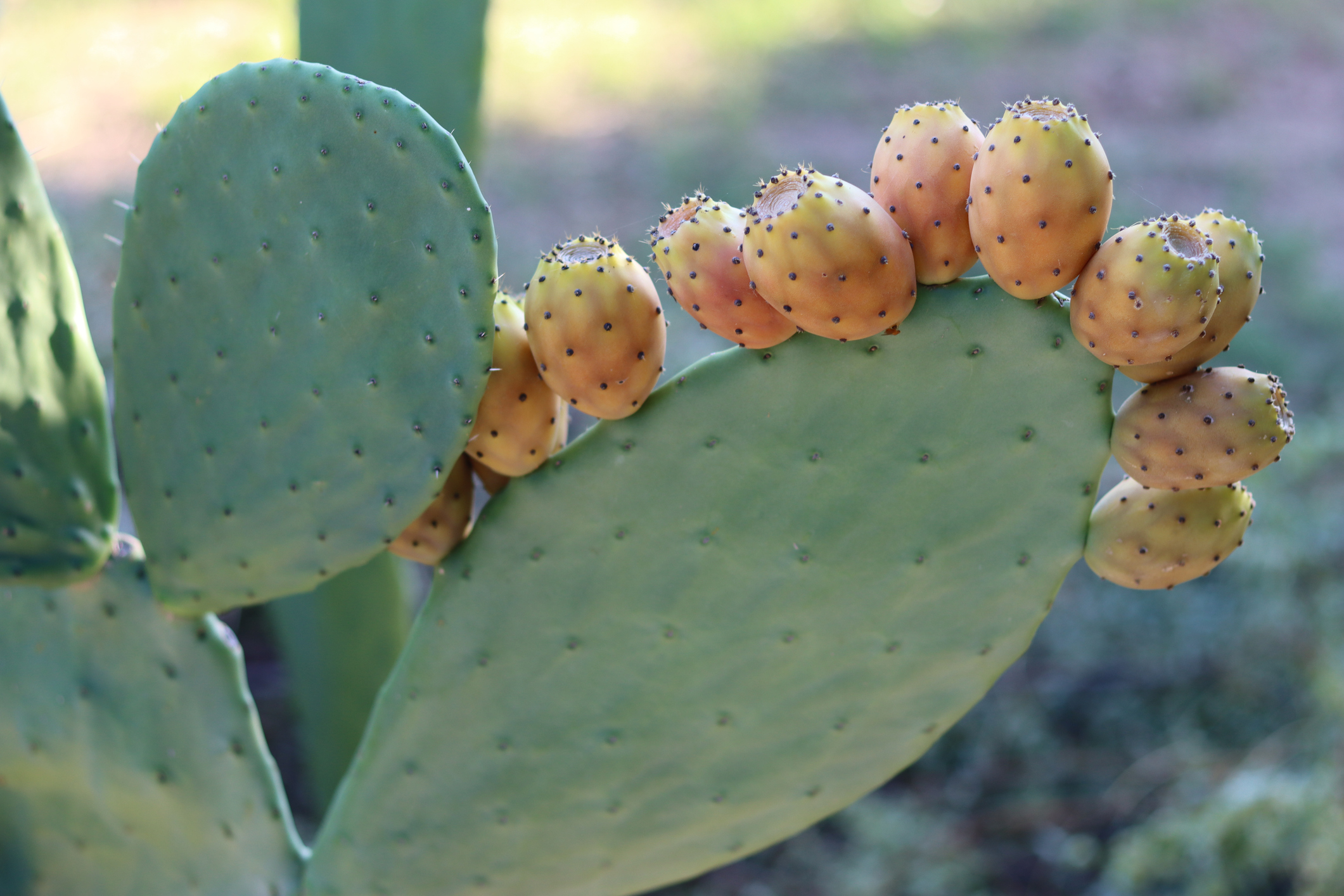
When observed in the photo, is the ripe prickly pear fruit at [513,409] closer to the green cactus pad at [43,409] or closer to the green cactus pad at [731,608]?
the green cactus pad at [731,608]

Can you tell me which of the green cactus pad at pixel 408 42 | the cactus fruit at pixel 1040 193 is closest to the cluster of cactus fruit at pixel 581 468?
the cactus fruit at pixel 1040 193

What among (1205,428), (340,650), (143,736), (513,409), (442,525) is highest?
(1205,428)

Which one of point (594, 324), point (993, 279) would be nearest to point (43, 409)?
point (594, 324)

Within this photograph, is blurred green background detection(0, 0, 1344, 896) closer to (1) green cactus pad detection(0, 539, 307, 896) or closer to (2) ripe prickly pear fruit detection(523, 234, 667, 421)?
(2) ripe prickly pear fruit detection(523, 234, 667, 421)

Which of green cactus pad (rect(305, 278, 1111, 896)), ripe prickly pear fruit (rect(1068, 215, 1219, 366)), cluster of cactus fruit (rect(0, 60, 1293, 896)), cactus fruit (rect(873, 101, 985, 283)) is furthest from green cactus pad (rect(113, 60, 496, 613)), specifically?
ripe prickly pear fruit (rect(1068, 215, 1219, 366))

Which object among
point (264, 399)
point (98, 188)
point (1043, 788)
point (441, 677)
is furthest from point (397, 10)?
point (98, 188)

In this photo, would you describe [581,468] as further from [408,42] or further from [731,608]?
[408,42]

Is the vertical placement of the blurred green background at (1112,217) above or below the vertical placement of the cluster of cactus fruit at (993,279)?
below
